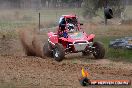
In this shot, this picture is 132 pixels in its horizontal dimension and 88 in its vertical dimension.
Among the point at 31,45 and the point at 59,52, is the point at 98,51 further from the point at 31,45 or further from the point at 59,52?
the point at 31,45

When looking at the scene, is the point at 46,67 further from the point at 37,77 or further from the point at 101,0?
the point at 101,0

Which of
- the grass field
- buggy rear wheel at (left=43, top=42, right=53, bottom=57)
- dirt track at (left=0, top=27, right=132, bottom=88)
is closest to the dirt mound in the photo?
buggy rear wheel at (left=43, top=42, right=53, bottom=57)

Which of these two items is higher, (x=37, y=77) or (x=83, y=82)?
(x=83, y=82)

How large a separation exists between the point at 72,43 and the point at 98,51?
117 centimetres

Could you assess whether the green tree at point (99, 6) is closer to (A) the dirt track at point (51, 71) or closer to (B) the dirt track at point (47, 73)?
(A) the dirt track at point (51, 71)

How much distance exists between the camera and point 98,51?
15.8 m

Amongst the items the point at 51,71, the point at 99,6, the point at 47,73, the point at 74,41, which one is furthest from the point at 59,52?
the point at 99,6

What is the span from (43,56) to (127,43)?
377cm

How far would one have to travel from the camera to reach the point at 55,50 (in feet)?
51.4

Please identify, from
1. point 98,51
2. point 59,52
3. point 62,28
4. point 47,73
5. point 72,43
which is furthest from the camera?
point 62,28

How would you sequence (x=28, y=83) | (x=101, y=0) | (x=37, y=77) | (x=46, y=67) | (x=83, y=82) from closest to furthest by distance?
(x=83, y=82), (x=28, y=83), (x=37, y=77), (x=46, y=67), (x=101, y=0)

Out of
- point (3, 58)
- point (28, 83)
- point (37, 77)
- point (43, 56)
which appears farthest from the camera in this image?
point (43, 56)

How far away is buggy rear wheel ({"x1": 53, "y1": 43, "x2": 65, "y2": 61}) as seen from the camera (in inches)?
597

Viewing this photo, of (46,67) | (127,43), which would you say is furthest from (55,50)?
(127,43)
